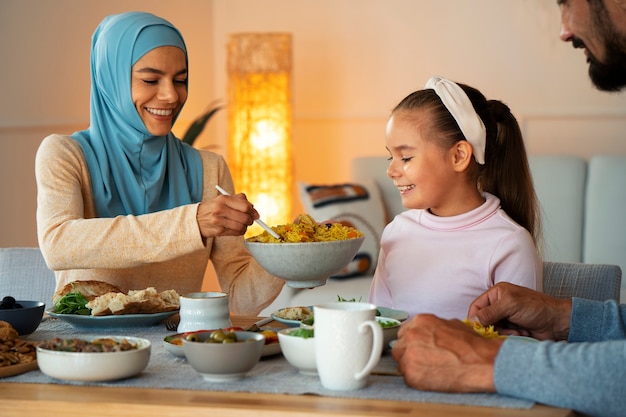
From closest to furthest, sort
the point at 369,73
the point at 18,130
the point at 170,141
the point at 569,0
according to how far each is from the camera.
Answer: the point at 569,0 → the point at 170,141 → the point at 18,130 → the point at 369,73

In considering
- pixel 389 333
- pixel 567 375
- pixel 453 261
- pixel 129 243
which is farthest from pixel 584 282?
pixel 129 243

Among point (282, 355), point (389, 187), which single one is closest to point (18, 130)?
point (389, 187)

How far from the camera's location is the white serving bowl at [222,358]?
135 centimetres

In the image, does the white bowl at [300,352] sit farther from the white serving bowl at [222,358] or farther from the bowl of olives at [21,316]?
the bowl of olives at [21,316]

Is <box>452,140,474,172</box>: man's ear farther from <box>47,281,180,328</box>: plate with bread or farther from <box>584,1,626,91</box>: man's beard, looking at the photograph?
<box>47,281,180,328</box>: plate with bread

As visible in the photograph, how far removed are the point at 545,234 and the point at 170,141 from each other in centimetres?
221

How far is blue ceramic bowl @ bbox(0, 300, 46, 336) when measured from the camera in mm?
1696

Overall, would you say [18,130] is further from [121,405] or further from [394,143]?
[121,405]

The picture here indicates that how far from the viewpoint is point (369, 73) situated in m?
5.28

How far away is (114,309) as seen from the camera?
1.78 meters

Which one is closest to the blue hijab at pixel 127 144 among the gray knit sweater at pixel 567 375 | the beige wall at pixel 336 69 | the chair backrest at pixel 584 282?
the chair backrest at pixel 584 282

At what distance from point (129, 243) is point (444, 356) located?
2.97ft

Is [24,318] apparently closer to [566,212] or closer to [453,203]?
[453,203]

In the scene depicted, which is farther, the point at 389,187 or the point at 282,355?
the point at 389,187
